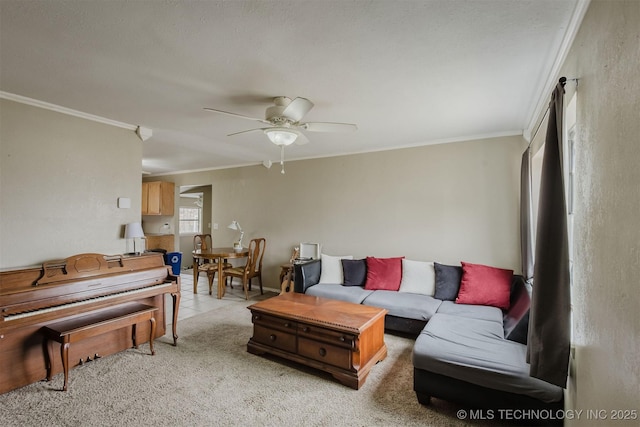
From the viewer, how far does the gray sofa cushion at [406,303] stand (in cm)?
326

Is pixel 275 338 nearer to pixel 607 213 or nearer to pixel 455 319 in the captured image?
pixel 455 319

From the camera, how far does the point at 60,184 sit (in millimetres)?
2963

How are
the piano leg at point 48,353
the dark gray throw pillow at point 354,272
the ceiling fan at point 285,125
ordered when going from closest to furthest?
1. the piano leg at point 48,353
2. the ceiling fan at point 285,125
3. the dark gray throw pillow at point 354,272

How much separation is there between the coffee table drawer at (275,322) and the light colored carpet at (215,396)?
12.6 inches

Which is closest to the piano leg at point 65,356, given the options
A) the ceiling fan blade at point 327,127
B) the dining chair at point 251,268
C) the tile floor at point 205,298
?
the tile floor at point 205,298

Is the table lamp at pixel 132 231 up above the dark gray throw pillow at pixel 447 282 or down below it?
above

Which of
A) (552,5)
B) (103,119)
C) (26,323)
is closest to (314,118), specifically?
(552,5)

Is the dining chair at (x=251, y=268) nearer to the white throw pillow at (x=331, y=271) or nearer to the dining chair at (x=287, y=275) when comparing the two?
the dining chair at (x=287, y=275)

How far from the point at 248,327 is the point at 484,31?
146 inches

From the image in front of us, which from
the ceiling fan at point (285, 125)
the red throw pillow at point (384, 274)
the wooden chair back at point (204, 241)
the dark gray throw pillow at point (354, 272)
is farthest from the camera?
the wooden chair back at point (204, 241)

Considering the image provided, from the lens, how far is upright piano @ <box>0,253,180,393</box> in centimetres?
226

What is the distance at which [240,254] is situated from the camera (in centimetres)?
511

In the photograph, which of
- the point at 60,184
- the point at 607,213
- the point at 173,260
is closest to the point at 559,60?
the point at 607,213

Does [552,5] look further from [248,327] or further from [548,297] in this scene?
[248,327]
